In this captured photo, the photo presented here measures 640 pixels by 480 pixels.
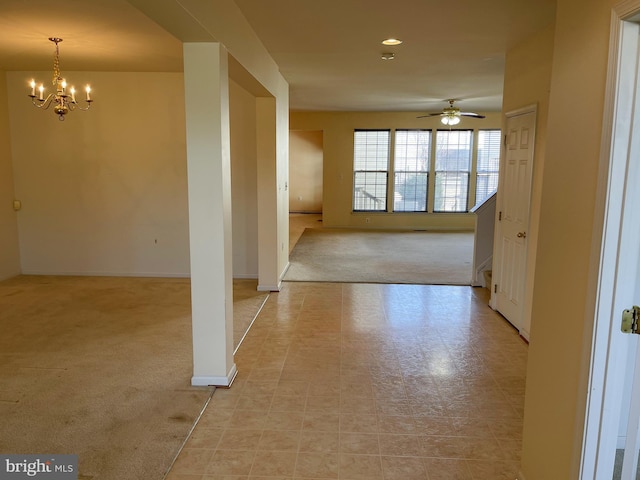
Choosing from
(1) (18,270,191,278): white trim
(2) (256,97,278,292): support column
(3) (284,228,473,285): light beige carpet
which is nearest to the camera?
(2) (256,97,278,292): support column

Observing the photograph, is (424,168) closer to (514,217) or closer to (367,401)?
(514,217)

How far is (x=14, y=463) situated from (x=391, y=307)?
3.61m

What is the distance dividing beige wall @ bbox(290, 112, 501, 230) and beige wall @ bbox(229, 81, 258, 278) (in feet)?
15.0

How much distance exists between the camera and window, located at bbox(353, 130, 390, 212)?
1062cm

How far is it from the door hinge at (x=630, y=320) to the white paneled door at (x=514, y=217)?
2.74m

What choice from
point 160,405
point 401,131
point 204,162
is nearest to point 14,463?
point 160,405

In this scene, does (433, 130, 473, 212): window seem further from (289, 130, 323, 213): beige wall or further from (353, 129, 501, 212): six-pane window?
(289, 130, 323, 213): beige wall

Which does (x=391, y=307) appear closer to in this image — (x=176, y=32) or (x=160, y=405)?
(x=160, y=405)

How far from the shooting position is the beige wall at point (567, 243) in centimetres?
166

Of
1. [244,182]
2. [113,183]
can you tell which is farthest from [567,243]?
[113,183]

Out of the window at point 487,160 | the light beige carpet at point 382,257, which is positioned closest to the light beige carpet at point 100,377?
the light beige carpet at point 382,257

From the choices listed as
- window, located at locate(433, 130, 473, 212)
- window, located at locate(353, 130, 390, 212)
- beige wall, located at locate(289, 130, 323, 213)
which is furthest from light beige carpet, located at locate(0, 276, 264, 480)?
beige wall, located at locate(289, 130, 323, 213)

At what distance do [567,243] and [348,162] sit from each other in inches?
355

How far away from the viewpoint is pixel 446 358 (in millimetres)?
3805
